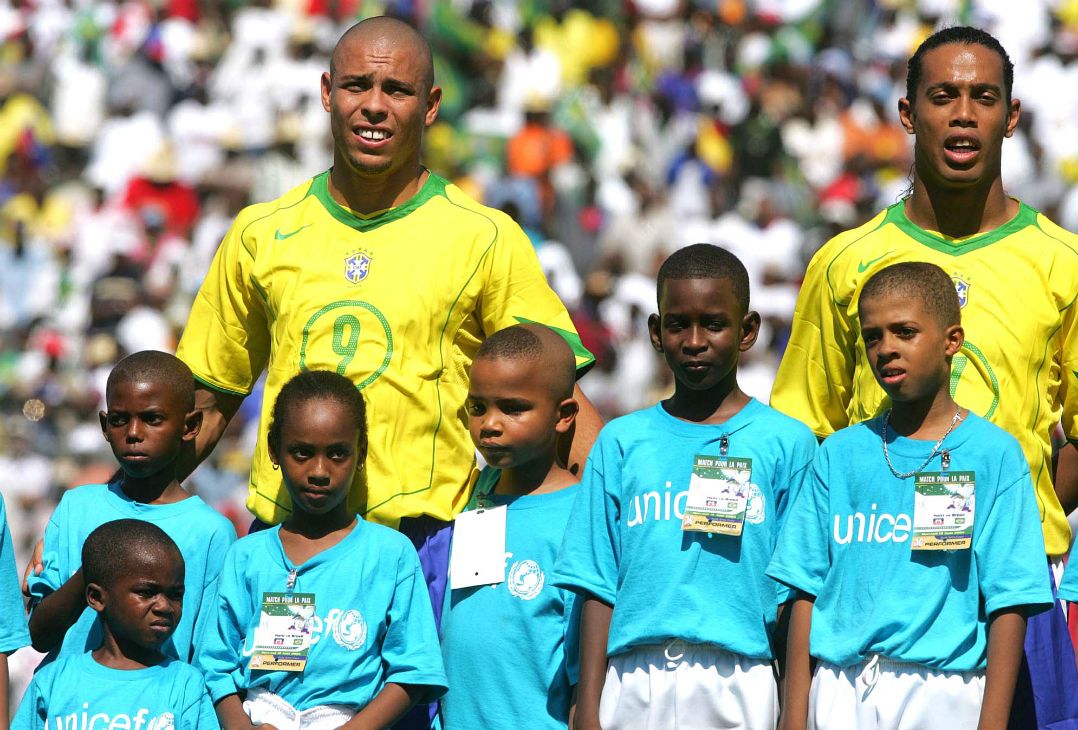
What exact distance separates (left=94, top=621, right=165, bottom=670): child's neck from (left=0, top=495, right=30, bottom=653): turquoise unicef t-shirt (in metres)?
0.25

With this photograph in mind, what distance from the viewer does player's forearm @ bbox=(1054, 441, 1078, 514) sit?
537 cm

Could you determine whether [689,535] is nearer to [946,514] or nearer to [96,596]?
[946,514]

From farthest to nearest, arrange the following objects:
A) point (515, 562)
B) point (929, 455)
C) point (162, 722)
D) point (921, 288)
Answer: point (515, 562), point (162, 722), point (921, 288), point (929, 455)

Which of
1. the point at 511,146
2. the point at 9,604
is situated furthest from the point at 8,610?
the point at 511,146

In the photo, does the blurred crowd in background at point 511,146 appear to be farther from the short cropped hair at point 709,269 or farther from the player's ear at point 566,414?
the short cropped hair at point 709,269

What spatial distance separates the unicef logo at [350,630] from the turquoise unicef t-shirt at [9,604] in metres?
0.92

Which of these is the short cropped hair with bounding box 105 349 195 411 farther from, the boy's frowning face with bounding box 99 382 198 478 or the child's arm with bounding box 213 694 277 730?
the child's arm with bounding box 213 694 277 730

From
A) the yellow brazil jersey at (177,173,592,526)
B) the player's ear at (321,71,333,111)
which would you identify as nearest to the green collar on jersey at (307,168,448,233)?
the yellow brazil jersey at (177,173,592,526)

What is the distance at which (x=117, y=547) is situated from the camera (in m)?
5.06

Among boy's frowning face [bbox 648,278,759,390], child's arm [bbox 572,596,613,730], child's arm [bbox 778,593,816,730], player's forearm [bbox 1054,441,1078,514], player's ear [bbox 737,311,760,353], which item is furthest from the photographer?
player's forearm [bbox 1054,441,1078,514]

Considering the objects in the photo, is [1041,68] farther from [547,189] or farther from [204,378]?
[204,378]

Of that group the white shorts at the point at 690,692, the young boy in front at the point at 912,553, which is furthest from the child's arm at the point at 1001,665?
the white shorts at the point at 690,692

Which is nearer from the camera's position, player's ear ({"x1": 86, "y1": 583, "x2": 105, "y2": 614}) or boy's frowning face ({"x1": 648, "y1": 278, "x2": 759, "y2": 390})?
boy's frowning face ({"x1": 648, "y1": 278, "x2": 759, "y2": 390})

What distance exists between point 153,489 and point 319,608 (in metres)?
0.81
